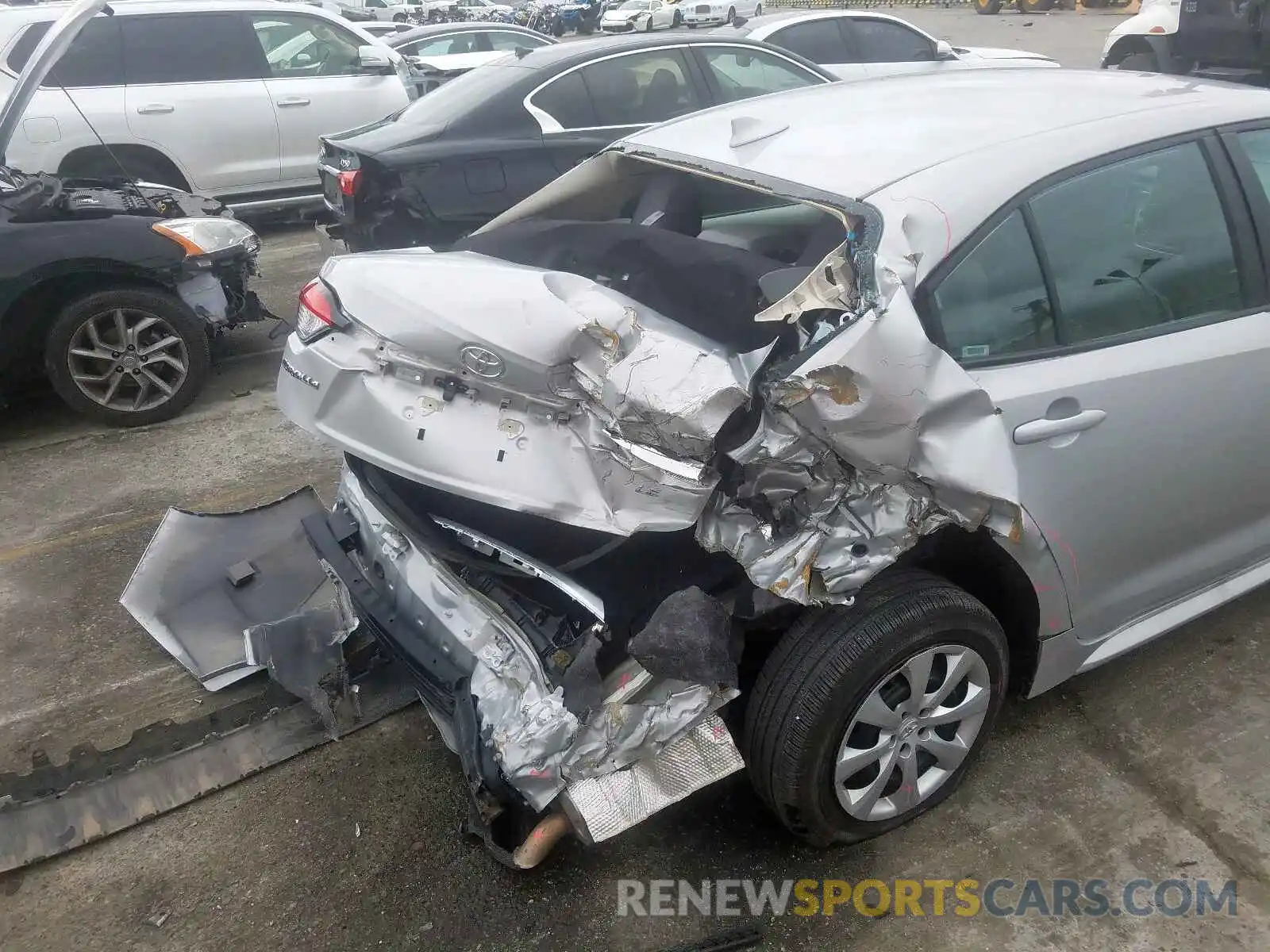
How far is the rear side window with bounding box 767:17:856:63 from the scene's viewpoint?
344 inches

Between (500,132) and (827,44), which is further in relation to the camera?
(827,44)

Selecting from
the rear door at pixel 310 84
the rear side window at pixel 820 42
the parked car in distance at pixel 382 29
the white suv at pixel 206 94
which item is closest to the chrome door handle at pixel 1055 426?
the white suv at pixel 206 94

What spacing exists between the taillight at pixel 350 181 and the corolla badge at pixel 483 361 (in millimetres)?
4046

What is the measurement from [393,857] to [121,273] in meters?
3.54

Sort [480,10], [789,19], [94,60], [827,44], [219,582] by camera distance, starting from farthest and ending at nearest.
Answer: [480,10] < [827,44] < [789,19] < [94,60] < [219,582]

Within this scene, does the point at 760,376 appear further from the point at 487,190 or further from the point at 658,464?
the point at 487,190

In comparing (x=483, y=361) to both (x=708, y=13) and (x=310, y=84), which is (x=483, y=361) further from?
(x=708, y=13)

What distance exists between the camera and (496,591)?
7.77 feet

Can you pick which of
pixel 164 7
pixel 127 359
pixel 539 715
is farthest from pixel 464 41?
pixel 539 715

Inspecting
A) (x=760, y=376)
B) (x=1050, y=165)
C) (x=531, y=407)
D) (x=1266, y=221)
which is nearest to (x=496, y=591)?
(x=531, y=407)

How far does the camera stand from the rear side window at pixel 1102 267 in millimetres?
2162

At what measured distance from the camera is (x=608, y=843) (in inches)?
96.9

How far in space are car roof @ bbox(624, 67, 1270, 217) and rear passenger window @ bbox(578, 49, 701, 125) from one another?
3248mm

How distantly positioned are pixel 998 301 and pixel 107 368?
4324 millimetres
